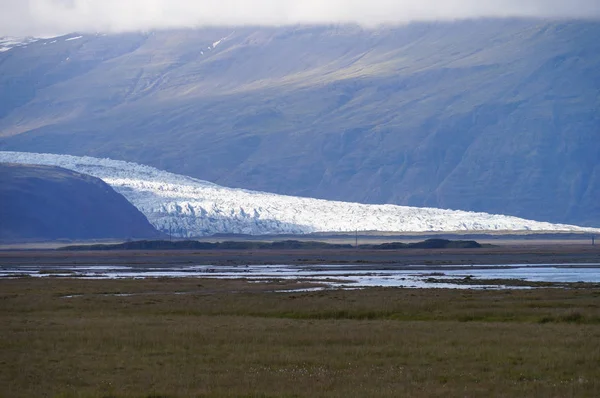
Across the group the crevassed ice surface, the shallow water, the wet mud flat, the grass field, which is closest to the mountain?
the crevassed ice surface

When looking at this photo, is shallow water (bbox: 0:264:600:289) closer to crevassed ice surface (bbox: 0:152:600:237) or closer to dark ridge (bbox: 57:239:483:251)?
dark ridge (bbox: 57:239:483:251)

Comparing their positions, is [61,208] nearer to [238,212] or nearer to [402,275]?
[238,212]

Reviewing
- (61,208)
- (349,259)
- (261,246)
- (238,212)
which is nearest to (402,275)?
(349,259)

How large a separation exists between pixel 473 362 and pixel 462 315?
1141 centimetres

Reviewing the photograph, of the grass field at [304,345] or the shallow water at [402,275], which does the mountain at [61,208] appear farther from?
the grass field at [304,345]

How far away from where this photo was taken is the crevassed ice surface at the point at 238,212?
16750cm

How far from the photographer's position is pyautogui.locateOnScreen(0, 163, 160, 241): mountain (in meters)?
167

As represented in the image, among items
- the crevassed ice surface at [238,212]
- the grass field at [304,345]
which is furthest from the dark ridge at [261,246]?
the grass field at [304,345]

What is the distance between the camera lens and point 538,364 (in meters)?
25.8

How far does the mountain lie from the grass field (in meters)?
123

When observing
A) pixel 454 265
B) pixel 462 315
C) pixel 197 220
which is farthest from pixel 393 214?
pixel 462 315

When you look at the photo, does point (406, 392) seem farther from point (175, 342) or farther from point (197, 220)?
point (197, 220)

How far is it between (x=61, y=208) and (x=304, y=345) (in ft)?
487

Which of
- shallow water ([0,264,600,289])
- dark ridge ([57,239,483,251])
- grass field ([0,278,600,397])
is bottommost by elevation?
dark ridge ([57,239,483,251])
